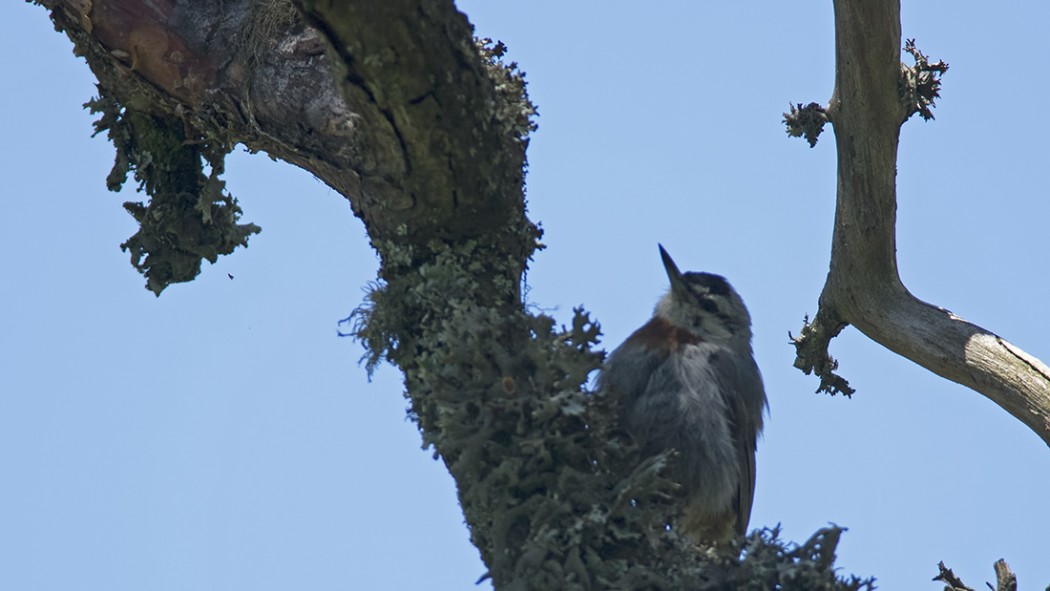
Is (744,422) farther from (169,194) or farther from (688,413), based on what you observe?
(169,194)

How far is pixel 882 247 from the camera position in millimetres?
5672

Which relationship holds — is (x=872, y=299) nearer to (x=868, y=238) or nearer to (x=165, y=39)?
(x=868, y=238)

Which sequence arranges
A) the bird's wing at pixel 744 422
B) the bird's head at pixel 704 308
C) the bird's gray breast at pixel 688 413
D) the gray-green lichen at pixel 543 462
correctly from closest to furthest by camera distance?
the gray-green lichen at pixel 543 462 → the bird's gray breast at pixel 688 413 → the bird's wing at pixel 744 422 → the bird's head at pixel 704 308

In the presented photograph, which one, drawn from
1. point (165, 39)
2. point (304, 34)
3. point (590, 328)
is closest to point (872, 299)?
point (590, 328)

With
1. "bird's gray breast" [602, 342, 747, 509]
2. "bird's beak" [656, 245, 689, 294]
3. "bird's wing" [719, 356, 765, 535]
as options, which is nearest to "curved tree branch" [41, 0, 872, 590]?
"bird's gray breast" [602, 342, 747, 509]

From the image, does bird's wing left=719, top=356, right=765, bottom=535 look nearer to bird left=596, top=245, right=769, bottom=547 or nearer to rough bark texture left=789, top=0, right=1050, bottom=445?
bird left=596, top=245, right=769, bottom=547

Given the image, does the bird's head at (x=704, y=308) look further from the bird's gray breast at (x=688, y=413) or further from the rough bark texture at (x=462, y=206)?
the rough bark texture at (x=462, y=206)

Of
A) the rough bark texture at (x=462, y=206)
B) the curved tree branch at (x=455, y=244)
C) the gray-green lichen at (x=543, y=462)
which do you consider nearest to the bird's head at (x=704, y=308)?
the rough bark texture at (x=462, y=206)

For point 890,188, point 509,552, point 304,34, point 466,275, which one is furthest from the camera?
point 890,188

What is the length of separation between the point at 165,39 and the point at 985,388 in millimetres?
4144

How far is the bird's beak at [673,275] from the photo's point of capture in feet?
19.8

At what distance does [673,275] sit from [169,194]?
263cm

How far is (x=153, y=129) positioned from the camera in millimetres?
5215

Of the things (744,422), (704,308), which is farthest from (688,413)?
(704,308)
